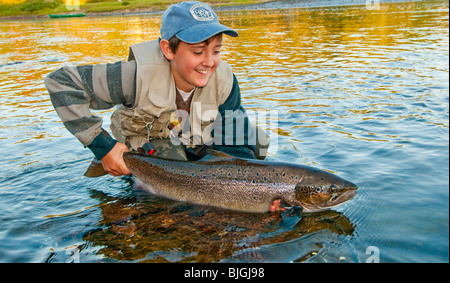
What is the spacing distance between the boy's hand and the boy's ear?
913 millimetres

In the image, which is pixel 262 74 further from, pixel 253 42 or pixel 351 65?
pixel 253 42

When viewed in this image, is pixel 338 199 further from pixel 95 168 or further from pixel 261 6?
pixel 261 6

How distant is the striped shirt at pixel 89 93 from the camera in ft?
11.6

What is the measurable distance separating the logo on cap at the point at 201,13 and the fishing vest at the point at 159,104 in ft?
1.81

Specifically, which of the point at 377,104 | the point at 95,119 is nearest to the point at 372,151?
the point at 377,104

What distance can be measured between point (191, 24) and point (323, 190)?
1.78 m

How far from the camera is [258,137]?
4.61m

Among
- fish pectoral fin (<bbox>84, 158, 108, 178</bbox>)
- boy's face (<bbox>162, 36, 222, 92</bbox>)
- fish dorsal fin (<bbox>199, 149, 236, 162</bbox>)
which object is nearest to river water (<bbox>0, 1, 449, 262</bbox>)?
fish pectoral fin (<bbox>84, 158, 108, 178</bbox>)

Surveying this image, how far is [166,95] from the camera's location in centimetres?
397

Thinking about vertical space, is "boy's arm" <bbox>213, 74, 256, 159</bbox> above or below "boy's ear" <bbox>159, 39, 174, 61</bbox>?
below

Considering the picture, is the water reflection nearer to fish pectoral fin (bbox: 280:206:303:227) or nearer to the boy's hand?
fish pectoral fin (bbox: 280:206:303:227)

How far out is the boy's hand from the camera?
371 centimetres

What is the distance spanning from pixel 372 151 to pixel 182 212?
2390mm

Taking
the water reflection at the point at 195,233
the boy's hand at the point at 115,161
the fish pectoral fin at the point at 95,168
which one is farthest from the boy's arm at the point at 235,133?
the fish pectoral fin at the point at 95,168
